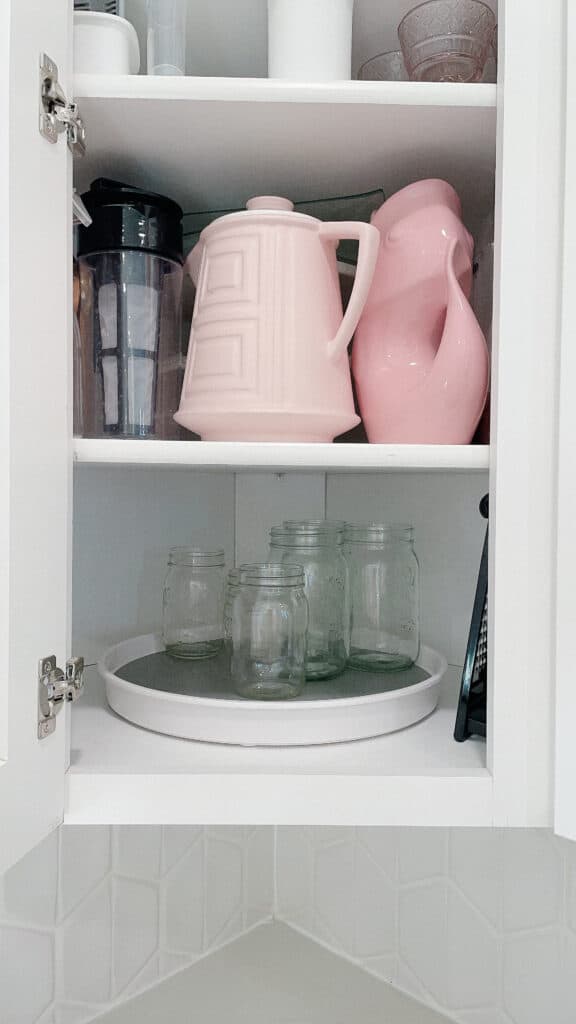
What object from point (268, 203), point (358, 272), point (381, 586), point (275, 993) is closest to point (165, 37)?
point (268, 203)

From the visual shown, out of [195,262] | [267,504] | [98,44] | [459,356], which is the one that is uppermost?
[98,44]

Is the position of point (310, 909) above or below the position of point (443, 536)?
below

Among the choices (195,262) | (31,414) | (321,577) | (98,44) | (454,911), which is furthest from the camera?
(454,911)

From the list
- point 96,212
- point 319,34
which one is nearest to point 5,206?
point 96,212

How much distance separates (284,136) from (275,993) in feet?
3.47

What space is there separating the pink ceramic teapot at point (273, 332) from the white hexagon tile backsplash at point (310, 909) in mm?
591

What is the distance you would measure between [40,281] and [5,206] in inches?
2.4

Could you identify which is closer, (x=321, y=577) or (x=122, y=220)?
(x=122, y=220)

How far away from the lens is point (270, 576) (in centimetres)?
79

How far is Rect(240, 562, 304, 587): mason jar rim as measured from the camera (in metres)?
0.79

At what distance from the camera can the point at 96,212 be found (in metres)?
0.73

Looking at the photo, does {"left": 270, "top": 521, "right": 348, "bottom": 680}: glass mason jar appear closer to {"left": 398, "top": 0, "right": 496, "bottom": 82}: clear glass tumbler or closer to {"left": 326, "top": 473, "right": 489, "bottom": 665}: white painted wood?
{"left": 326, "top": 473, "right": 489, "bottom": 665}: white painted wood

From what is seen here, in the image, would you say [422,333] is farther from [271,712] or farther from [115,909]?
[115,909]

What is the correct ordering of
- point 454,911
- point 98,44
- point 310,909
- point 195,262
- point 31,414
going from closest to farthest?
point 31,414 → point 98,44 → point 195,262 → point 454,911 → point 310,909
